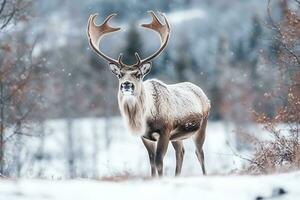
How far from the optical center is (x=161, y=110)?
10367mm

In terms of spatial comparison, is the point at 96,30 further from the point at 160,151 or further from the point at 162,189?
the point at 162,189

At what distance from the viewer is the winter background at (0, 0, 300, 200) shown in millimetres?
6148

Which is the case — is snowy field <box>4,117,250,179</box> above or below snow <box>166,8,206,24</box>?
below

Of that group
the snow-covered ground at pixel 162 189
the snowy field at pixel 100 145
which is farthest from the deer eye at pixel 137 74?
the snowy field at pixel 100 145

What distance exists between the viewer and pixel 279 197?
237 inches

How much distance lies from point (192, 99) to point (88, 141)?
3587 centimetres

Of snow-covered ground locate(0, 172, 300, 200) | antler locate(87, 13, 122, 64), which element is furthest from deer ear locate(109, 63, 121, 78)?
snow-covered ground locate(0, 172, 300, 200)

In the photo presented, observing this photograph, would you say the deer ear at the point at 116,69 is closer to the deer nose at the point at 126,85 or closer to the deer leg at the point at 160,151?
the deer nose at the point at 126,85

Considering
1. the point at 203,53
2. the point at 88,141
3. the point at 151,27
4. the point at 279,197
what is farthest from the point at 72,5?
the point at 279,197

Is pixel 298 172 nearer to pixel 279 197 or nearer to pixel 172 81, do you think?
pixel 279 197

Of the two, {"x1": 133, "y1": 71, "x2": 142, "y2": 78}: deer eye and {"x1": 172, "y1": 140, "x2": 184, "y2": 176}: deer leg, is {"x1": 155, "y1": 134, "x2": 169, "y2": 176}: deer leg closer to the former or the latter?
{"x1": 133, "y1": 71, "x2": 142, "y2": 78}: deer eye

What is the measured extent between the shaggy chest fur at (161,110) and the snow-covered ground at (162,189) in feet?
12.5

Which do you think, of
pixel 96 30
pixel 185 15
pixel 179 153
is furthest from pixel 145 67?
pixel 185 15

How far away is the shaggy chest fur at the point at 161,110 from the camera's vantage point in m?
10.2
